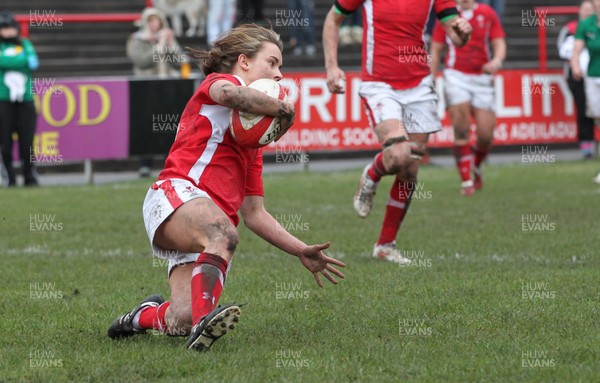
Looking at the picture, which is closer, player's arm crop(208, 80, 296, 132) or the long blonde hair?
player's arm crop(208, 80, 296, 132)

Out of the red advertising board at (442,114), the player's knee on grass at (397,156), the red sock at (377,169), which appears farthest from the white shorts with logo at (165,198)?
the red advertising board at (442,114)

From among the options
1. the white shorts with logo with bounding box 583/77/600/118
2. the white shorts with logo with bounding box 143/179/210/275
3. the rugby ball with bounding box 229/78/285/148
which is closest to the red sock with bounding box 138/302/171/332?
the white shorts with logo with bounding box 143/179/210/275

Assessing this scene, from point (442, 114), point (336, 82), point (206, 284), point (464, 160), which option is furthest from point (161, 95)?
point (206, 284)

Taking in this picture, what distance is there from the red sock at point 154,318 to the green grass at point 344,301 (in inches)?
3.7

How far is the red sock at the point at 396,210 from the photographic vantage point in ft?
30.5

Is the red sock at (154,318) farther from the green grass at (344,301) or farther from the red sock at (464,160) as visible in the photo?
the red sock at (464,160)

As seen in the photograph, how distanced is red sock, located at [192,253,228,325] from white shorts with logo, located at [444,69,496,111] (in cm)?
930

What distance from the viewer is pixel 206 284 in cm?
563

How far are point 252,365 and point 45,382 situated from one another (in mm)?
890

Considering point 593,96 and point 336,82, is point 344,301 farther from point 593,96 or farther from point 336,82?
point 593,96

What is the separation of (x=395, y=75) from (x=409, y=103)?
0.24 meters

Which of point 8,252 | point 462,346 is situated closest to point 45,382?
point 462,346

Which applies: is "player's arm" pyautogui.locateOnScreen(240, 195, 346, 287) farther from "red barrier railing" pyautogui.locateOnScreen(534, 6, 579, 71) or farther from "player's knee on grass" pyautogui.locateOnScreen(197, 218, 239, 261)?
"red barrier railing" pyautogui.locateOnScreen(534, 6, 579, 71)

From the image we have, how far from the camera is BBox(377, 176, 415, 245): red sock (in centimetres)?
929
